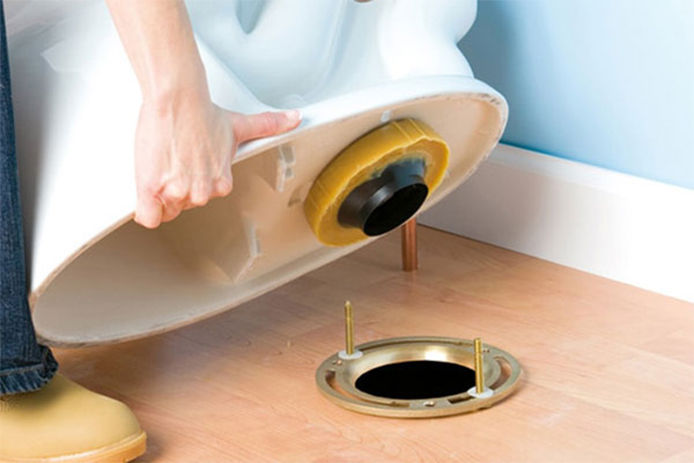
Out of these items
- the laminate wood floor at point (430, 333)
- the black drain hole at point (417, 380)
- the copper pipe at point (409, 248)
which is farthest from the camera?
the copper pipe at point (409, 248)

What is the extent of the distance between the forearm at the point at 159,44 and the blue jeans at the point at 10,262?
0.12 m

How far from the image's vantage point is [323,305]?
142 cm

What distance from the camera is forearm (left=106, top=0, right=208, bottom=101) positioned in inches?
37.8

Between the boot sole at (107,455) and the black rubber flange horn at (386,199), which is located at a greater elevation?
the black rubber flange horn at (386,199)

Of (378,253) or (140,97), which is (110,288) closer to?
(140,97)

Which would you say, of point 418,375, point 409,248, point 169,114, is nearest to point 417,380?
point 418,375

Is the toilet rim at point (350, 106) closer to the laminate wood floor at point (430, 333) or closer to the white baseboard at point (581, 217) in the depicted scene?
the laminate wood floor at point (430, 333)

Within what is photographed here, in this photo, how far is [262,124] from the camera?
1.01 meters

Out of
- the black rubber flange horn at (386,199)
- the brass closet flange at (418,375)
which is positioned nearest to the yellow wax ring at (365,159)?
the black rubber flange horn at (386,199)

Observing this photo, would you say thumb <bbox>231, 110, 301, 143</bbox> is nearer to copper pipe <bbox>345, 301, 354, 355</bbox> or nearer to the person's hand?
the person's hand

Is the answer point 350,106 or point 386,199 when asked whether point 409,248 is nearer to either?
point 386,199

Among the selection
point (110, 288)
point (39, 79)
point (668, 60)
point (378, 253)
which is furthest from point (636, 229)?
point (39, 79)

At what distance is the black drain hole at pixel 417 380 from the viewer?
1212mm

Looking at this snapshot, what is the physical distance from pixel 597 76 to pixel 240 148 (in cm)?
58
